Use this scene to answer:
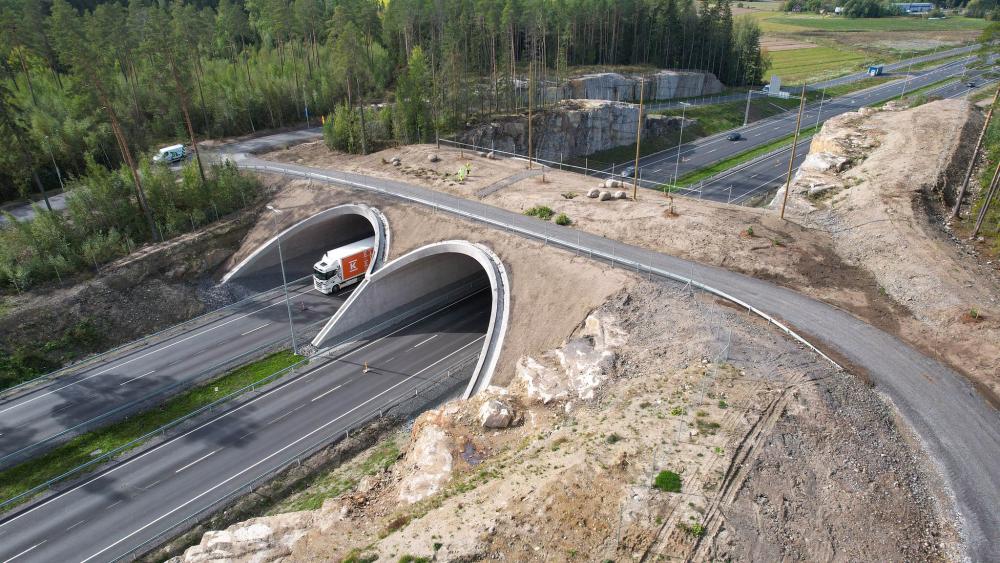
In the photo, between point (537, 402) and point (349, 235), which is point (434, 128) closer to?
point (349, 235)

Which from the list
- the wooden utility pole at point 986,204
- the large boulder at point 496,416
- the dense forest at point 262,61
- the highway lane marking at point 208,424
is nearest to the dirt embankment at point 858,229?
the wooden utility pole at point 986,204

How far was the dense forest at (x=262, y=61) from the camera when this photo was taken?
202 ft

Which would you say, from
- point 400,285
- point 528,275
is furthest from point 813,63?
point 400,285

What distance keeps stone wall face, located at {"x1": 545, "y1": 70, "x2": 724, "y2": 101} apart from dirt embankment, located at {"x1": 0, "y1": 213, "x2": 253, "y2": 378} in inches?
2485

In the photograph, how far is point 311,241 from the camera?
58875 mm

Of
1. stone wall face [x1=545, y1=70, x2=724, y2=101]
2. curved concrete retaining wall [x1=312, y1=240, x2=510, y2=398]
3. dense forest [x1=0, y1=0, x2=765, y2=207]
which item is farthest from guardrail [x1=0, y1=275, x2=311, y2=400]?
stone wall face [x1=545, y1=70, x2=724, y2=101]

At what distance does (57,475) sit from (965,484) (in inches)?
1820

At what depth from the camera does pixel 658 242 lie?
42125 mm

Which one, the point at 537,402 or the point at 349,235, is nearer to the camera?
the point at 537,402

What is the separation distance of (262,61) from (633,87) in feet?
229

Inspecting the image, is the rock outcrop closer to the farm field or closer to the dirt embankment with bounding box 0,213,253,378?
the dirt embankment with bounding box 0,213,253,378

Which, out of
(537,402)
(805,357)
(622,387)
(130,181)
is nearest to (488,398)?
(537,402)

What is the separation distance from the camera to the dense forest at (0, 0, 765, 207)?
61.4 m

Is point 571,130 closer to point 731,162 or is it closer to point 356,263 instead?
point 731,162
